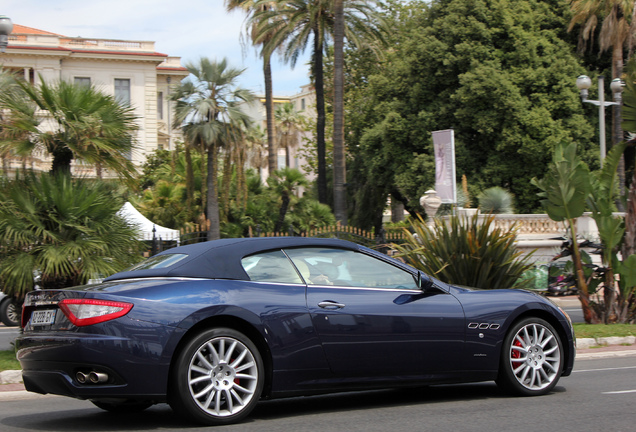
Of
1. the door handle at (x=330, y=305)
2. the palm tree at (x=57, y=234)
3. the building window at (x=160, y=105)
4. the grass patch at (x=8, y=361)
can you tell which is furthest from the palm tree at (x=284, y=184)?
the building window at (x=160, y=105)

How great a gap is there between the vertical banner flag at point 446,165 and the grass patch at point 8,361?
1526 cm

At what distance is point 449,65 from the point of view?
3397 centimetres

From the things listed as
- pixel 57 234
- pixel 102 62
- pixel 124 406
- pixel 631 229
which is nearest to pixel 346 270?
pixel 124 406

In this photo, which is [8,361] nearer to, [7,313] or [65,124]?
[65,124]

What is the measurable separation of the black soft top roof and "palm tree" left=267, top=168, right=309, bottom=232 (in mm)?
26789

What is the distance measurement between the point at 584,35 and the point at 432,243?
25.2 metres

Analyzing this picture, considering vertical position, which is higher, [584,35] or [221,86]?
[584,35]

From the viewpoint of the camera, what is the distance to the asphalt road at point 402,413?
5645 millimetres

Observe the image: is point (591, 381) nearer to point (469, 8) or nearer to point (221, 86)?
point (221, 86)

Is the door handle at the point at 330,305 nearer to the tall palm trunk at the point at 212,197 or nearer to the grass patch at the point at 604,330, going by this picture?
the grass patch at the point at 604,330

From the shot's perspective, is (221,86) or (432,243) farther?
(221,86)

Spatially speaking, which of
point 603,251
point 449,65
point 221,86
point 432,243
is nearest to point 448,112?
point 449,65

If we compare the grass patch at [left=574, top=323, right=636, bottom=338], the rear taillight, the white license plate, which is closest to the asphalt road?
the white license plate

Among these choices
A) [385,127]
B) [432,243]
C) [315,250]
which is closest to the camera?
[315,250]
